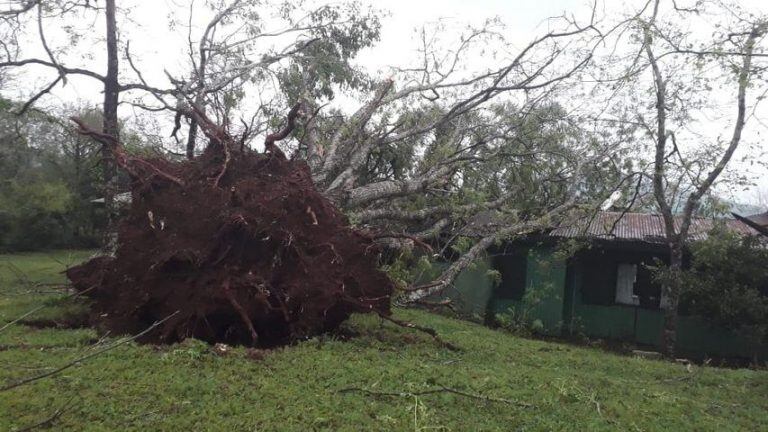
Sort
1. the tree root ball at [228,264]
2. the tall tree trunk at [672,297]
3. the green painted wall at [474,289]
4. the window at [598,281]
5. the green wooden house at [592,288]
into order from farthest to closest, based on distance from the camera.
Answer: the window at [598,281] → the green painted wall at [474,289] → the green wooden house at [592,288] → the tall tree trunk at [672,297] → the tree root ball at [228,264]

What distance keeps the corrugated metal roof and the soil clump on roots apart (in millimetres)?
7055

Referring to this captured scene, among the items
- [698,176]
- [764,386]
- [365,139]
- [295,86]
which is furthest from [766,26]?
[295,86]

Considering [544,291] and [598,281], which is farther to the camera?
[598,281]

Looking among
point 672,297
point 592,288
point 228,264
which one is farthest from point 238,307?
point 592,288

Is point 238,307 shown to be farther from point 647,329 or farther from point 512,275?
point 647,329

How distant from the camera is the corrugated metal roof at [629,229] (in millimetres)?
13305

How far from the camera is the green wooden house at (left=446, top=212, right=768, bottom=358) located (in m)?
13.5

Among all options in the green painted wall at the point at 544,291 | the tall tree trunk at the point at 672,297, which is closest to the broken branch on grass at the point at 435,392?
the tall tree trunk at the point at 672,297

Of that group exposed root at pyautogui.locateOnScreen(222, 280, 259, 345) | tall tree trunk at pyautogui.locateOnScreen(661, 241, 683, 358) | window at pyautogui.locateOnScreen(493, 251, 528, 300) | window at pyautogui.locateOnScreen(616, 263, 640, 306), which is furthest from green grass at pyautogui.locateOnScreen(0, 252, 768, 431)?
window at pyautogui.locateOnScreen(493, 251, 528, 300)

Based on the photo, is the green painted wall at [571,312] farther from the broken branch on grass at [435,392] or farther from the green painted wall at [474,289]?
the broken branch on grass at [435,392]

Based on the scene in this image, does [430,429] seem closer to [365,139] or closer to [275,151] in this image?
[275,151]

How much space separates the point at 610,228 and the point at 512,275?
2481 mm

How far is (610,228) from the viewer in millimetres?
14023

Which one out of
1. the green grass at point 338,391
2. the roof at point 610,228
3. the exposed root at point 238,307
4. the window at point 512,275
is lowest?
the green grass at point 338,391
